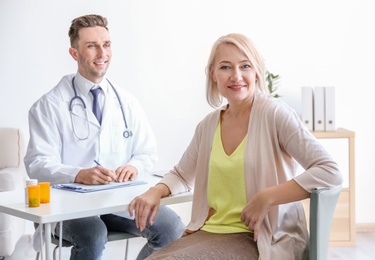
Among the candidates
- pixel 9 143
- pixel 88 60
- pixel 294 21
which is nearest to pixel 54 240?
pixel 88 60

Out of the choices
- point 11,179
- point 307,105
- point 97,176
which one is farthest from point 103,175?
point 307,105

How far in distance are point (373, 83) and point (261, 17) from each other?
0.93 m

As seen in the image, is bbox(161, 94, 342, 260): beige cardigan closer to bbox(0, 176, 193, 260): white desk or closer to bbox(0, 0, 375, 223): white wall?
bbox(0, 176, 193, 260): white desk

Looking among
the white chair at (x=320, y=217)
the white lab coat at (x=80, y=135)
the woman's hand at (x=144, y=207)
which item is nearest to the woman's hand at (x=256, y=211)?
the white chair at (x=320, y=217)

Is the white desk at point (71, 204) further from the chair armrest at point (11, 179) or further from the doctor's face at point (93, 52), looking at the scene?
the chair armrest at point (11, 179)

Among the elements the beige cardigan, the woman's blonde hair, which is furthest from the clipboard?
the woman's blonde hair

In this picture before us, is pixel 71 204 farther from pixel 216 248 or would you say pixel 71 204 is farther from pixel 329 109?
pixel 329 109

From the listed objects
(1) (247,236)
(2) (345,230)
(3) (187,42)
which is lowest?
(2) (345,230)

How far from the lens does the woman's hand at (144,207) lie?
259 cm

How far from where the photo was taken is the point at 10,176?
4.36 meters

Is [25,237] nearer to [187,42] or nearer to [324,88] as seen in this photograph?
[187,42]

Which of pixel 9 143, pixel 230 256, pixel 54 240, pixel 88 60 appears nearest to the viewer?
pixel 230 256

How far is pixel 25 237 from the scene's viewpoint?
5.06m

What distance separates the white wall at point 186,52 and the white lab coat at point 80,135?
5.24 feet
